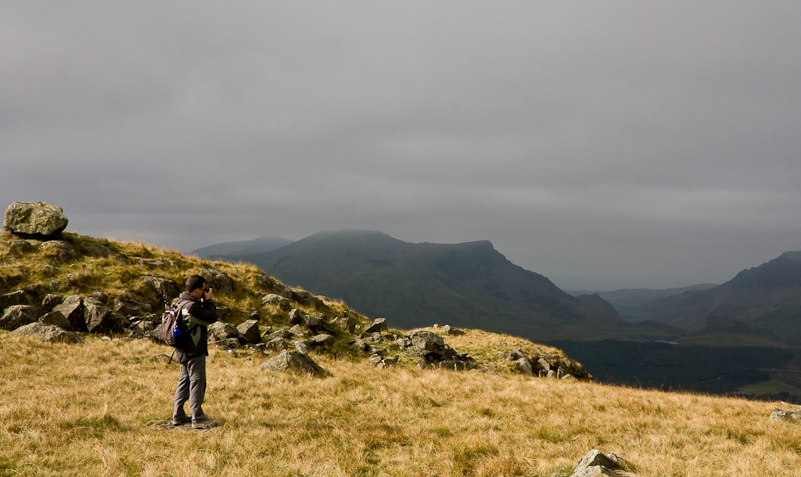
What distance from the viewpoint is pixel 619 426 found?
12.0 m

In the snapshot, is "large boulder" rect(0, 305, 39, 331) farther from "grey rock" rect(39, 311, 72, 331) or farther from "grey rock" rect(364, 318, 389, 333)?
"grey rock" rect(364, 318, 389, 333)

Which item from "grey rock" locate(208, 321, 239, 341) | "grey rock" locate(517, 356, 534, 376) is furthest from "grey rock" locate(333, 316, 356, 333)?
"grey rock" locate(517, 356, 534, 376)

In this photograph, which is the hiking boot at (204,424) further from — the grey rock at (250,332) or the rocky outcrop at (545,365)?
the rocky outcrop at (545,365)

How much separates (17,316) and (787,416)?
3260 centimetres

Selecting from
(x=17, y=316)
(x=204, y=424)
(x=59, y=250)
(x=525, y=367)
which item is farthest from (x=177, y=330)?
(x=525, y=367)

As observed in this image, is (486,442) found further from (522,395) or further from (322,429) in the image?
(522,395)

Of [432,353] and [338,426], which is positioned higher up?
[338,426]

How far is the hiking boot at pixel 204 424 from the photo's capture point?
1015 cm

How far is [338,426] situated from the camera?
10.9m

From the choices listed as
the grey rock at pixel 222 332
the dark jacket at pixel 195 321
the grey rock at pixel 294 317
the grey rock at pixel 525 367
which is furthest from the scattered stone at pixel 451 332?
the dark jacket at pixel 195 321

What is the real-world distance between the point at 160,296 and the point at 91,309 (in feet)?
15.3

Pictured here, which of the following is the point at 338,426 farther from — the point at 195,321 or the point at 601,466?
the point at 601,466

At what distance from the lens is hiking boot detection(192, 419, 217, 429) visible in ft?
33.3

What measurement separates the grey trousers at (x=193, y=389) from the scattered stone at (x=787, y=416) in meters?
18.9
